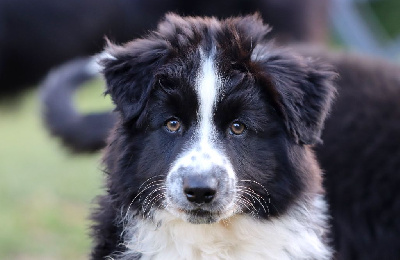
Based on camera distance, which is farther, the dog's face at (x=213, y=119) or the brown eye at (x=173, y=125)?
the brown eye at (x=173, y=125)

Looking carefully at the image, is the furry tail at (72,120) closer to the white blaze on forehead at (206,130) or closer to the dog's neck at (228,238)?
the dog's neck at (228,238)

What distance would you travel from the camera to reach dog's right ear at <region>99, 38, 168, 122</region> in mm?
3924

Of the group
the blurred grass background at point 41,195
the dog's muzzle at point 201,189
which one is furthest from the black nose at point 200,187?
the blurred grass background at point 41,195

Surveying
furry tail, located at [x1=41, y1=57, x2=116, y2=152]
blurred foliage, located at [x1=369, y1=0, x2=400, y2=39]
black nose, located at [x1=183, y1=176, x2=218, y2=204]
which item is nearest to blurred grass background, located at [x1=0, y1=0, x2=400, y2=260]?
furry tail, located at [x1=41, y1=57, x2=116, y2=152]

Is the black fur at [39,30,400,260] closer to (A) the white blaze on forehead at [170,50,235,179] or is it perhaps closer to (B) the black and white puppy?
(B) the black and white puppy

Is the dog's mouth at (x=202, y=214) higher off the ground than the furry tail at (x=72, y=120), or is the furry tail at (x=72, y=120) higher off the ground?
the furry tail at (x=72, y=120)

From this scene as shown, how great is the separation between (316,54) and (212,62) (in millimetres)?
1890

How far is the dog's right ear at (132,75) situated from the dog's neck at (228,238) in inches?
24.3

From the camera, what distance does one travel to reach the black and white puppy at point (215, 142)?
383cm

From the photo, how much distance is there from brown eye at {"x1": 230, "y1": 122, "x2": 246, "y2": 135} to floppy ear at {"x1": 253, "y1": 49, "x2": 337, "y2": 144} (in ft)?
0.77

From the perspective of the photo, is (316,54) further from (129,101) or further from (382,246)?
(129,101)

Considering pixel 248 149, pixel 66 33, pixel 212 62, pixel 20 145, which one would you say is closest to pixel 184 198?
pixel 248 149

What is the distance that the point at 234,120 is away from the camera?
391cm

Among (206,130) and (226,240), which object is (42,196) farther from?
(206,130)
